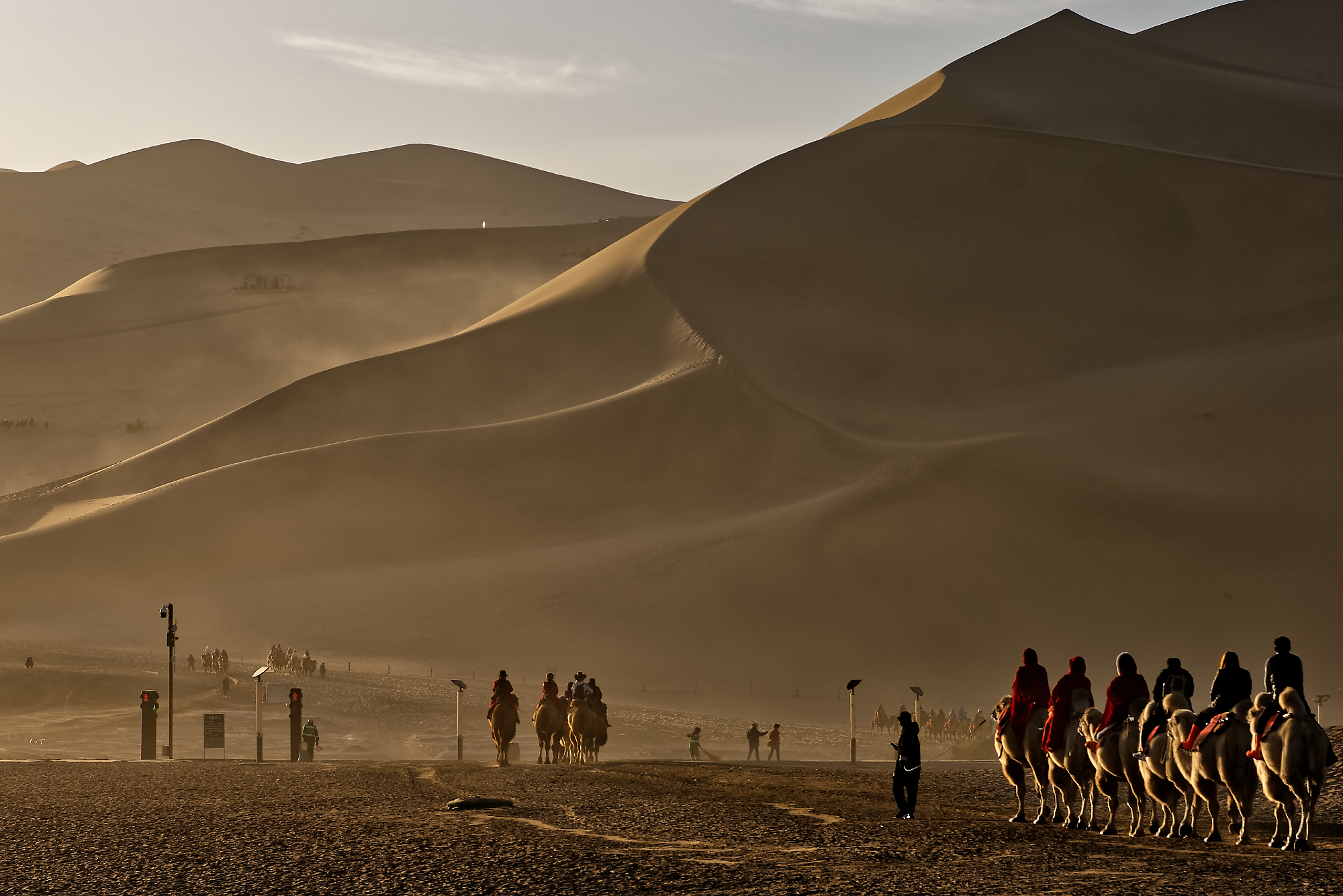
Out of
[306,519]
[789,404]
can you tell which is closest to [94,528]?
Result: [306,519]

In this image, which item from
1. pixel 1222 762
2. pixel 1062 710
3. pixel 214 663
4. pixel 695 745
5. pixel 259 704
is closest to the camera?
pixel 1222 762

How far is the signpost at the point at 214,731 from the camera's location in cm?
3011

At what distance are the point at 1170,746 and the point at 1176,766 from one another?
0.17 metres

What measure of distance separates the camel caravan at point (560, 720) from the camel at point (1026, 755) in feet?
33.2

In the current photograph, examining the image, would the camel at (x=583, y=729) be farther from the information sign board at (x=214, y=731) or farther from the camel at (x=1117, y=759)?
the camel at (x=1117, y=759)

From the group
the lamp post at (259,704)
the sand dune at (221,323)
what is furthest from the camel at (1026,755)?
the sand dune at (221,323)

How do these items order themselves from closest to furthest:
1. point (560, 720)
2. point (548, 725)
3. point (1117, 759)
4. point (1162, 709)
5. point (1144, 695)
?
point (1162, 709) < point (1117, 759) < point (1144, 695) < point (548, 725) < point (560, 720)

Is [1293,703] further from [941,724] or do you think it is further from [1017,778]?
[941,724]

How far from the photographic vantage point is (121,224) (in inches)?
7628

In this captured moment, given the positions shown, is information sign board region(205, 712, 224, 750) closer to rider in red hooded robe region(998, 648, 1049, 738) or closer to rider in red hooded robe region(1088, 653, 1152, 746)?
rider in red hooded robe region(998, 648, 1049, 738)

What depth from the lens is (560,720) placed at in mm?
27562

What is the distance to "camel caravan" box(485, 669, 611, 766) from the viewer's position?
2608cm

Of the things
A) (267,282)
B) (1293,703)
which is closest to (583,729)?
(1293,703)

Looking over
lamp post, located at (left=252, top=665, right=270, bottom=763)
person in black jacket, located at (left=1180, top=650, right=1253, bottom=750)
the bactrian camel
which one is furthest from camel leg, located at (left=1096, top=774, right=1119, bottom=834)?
lamp post, located at (left=252, top=665, right=270, bottom=763)
